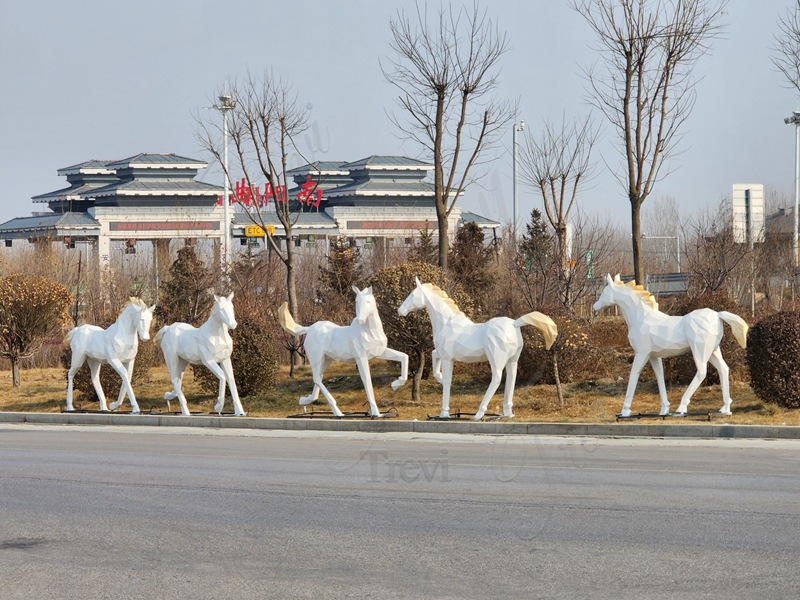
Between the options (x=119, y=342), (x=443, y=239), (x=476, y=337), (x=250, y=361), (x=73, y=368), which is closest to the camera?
(x=476, y=337)

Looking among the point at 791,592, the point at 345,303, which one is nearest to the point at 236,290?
the point at 345,303

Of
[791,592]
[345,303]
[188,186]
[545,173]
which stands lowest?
[791,592]

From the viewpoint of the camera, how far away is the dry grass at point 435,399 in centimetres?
1873

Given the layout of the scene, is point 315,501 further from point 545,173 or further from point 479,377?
point 545,173

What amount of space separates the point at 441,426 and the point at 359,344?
2.08 meters

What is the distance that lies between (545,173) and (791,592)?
2740 cm

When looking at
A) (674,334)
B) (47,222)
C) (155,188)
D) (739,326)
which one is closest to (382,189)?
(155,188)

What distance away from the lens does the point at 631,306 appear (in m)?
17.8

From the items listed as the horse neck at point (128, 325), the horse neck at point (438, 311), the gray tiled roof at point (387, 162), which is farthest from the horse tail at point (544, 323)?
the gray tiled roof at point (387, 162)

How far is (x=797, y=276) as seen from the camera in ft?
133

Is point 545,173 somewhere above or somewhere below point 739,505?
above

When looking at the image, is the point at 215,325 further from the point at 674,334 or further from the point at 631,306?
the point at 674,334

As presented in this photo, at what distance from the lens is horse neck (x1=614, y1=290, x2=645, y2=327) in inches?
697

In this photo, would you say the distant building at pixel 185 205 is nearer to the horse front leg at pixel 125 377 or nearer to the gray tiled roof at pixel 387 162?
the gray tiled roof at pixel 387 162
